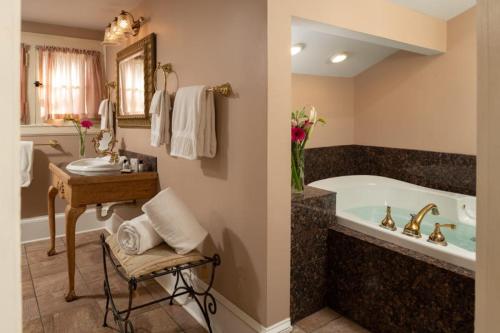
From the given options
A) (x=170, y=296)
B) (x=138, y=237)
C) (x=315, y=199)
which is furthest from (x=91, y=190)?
(x=315, y=199)

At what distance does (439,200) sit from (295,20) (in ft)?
6.09

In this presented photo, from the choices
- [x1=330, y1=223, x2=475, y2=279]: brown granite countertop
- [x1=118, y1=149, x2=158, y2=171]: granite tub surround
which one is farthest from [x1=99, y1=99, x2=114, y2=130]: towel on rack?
[x1=330, y1=223, x2=475, y2=279]: brown granite countertop

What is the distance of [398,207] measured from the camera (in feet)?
10.1

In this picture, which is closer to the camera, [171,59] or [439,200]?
[171,59]

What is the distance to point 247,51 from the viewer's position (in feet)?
5.97

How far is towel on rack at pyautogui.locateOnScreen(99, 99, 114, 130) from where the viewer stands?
12.0 ft

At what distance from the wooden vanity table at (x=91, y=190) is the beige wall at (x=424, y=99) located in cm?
210

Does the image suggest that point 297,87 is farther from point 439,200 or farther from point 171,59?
point 439,200

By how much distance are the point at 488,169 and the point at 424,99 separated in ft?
9.24

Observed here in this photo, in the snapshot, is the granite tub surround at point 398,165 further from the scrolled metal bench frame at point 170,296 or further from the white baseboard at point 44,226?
the white baseboard at point 44,226
